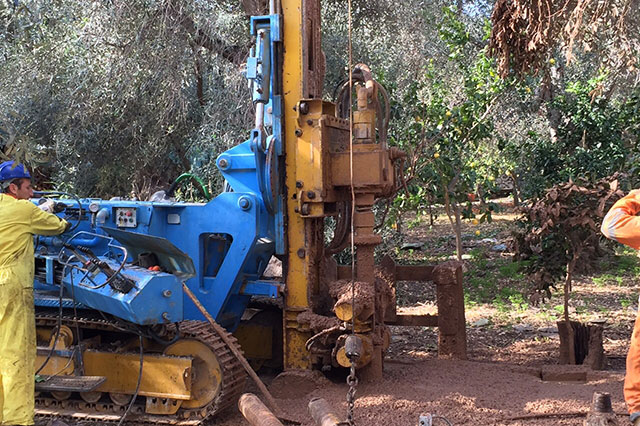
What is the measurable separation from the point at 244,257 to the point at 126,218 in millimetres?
1142

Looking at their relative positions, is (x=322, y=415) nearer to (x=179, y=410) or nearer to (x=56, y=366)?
(x=179, y=410)

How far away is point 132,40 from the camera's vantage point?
462 inches

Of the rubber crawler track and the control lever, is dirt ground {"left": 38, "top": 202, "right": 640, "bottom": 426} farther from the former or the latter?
the control lever

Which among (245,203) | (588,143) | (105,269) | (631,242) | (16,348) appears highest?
(588,143)

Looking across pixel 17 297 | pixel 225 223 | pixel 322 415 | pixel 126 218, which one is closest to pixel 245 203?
pixel 225 223

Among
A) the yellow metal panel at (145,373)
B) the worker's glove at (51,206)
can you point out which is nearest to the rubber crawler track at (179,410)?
the yellow metal panel at (145,373)

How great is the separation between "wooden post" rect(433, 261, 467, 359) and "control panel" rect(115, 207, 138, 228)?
117 inches

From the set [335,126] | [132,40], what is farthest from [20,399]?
[132,40]

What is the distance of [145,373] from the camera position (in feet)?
21.0

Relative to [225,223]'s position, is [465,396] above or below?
below

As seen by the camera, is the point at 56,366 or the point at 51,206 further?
the point at 51,206

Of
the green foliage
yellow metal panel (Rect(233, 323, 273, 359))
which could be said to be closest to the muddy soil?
yellow metal panel (Rect(233, 323, 273, 359))

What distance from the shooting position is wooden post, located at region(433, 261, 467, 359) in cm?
777

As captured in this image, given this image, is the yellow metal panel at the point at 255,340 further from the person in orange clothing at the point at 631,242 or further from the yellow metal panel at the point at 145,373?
the person in orange clothing at the point at 631,242
